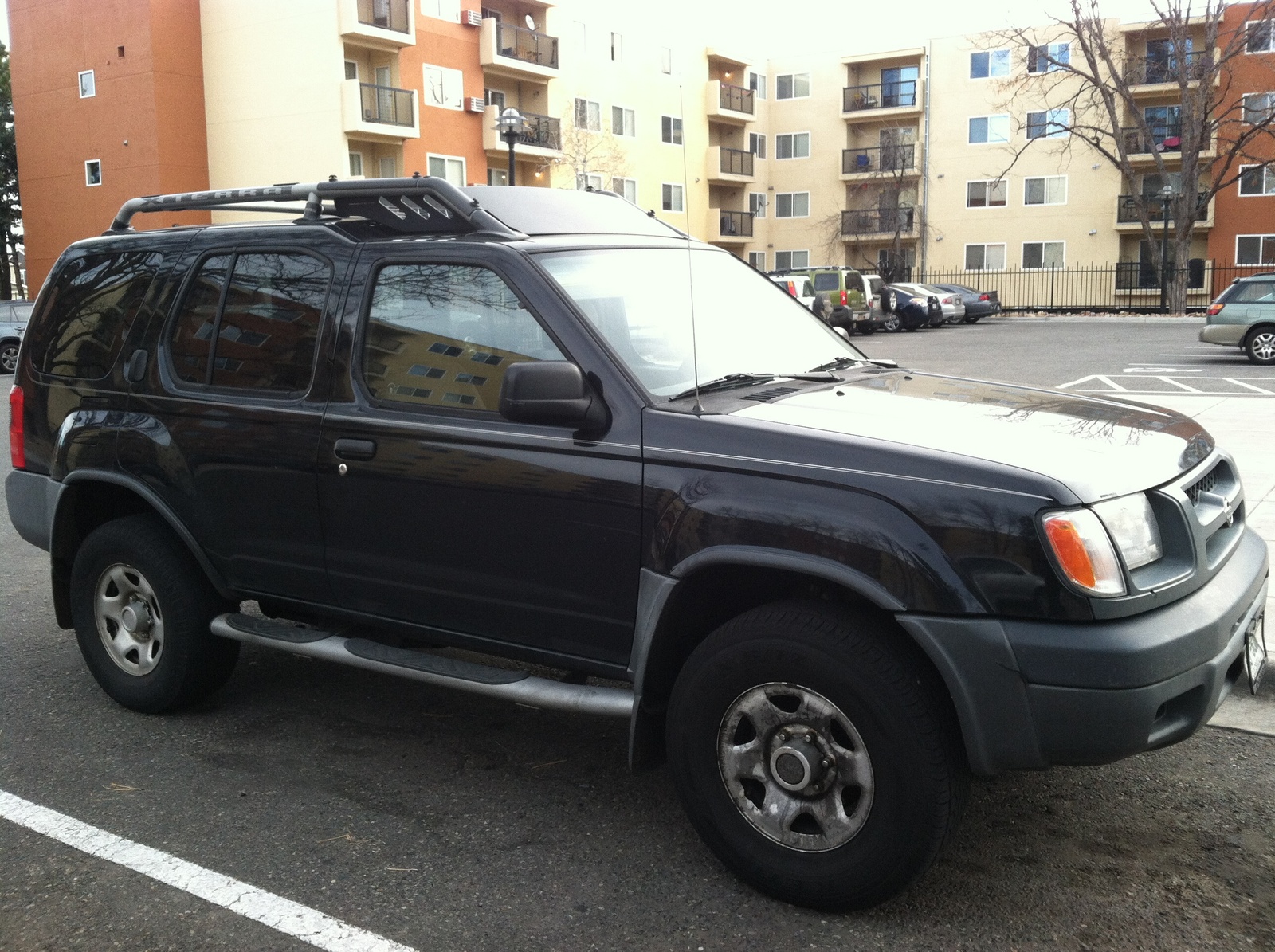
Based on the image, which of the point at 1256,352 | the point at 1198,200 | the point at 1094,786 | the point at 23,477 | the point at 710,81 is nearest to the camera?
the point at 1094,786

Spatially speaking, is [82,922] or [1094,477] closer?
[1094,477]

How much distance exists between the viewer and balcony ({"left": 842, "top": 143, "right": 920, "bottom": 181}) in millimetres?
54812

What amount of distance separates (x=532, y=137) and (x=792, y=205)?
65.1ft

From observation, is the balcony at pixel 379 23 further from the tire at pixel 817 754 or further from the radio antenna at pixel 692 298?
the tire at pixel 817 754

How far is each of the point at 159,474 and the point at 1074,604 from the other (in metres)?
3.45

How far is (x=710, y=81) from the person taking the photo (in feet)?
180

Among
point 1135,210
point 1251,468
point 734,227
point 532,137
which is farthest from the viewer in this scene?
point 734,227

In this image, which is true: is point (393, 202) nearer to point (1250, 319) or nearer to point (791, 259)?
point (1250, 319)

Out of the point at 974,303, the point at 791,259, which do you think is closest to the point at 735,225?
the point at 791,259

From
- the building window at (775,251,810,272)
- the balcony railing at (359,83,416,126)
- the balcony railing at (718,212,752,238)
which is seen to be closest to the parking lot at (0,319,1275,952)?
the balcony railing at (359,83,416,126)

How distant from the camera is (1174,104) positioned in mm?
49688

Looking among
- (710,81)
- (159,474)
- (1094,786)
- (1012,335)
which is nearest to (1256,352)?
(1012,335)

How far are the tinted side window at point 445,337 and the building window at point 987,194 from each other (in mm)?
53053

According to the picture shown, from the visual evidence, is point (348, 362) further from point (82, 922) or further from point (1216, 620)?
point (1216, 620)
